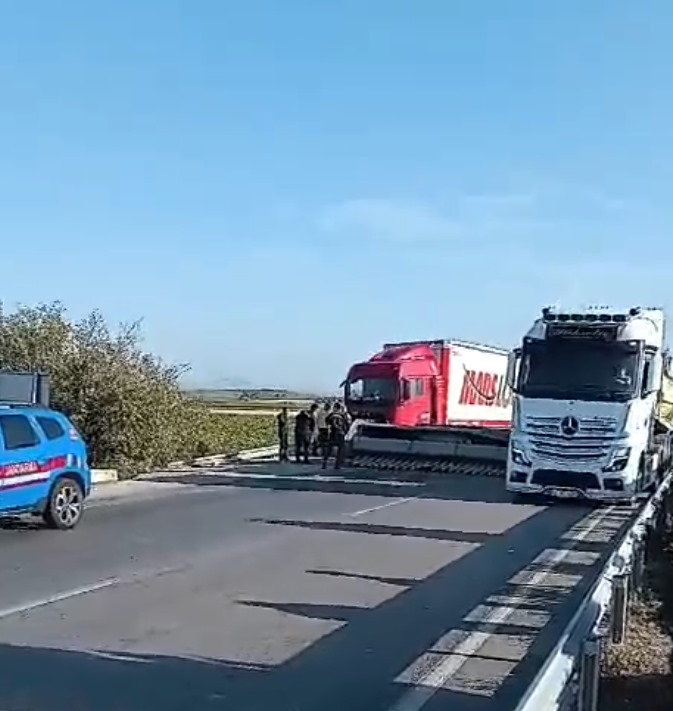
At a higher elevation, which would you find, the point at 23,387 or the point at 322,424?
the point at 23,387

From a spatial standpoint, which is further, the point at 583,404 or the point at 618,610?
the point at 583,404

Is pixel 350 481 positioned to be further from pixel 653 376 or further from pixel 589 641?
pixel 589 641

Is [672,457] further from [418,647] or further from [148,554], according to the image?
[418,647]

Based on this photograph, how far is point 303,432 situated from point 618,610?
94.1ft

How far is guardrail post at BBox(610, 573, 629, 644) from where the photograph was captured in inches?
338

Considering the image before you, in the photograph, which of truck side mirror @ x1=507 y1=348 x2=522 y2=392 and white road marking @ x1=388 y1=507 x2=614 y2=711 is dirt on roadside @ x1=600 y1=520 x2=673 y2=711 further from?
truck side mirror @ x1=507 y1=348 x2=522 y2=392

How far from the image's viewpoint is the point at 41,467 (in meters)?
16.5

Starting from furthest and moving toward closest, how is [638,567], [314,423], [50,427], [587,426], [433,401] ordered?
[433,401]
[314,423]
[587,426]
[50,427]
[638,567]

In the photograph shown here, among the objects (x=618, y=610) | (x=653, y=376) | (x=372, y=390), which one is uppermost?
(x=653, y=376)

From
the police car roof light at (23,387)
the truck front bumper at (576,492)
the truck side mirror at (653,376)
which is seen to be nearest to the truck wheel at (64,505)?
the police car roof light at (23,387)

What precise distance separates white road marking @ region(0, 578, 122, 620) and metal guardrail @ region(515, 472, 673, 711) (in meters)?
4.86

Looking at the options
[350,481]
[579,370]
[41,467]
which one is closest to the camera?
[41,467]

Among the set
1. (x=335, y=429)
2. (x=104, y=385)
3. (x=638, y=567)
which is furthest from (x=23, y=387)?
(x=638, y=567)

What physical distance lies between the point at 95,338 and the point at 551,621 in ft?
73.9
